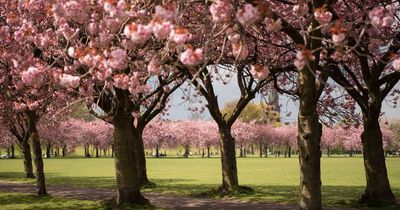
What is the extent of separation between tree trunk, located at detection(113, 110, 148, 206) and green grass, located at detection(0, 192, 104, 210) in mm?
1139

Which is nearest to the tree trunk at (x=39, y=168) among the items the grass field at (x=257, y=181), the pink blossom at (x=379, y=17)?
the grass field at (x=257, y=181)

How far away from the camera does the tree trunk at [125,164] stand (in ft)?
57.5

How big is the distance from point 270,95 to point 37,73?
21.2 meters

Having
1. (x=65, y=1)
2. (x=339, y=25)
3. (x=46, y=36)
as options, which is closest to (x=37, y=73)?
(x=65, y=1)

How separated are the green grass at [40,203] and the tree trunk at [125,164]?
1139 mm

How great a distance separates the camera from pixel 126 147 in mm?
17938

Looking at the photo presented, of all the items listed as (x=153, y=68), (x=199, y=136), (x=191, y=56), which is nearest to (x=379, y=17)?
(x=191, y=56)

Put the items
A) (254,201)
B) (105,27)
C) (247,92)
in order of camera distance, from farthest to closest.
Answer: (247,92) < (254,201) < (105,27)

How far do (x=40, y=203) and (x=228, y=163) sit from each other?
8.88 metres

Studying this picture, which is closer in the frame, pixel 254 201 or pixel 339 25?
pixel 339 25

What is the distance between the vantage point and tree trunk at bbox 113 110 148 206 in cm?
1753

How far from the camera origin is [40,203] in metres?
19.9

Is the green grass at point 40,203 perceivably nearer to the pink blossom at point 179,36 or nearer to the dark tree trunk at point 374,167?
the dark tree trunk at point 374,167

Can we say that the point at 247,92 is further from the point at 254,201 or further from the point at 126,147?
the point at 126,147
